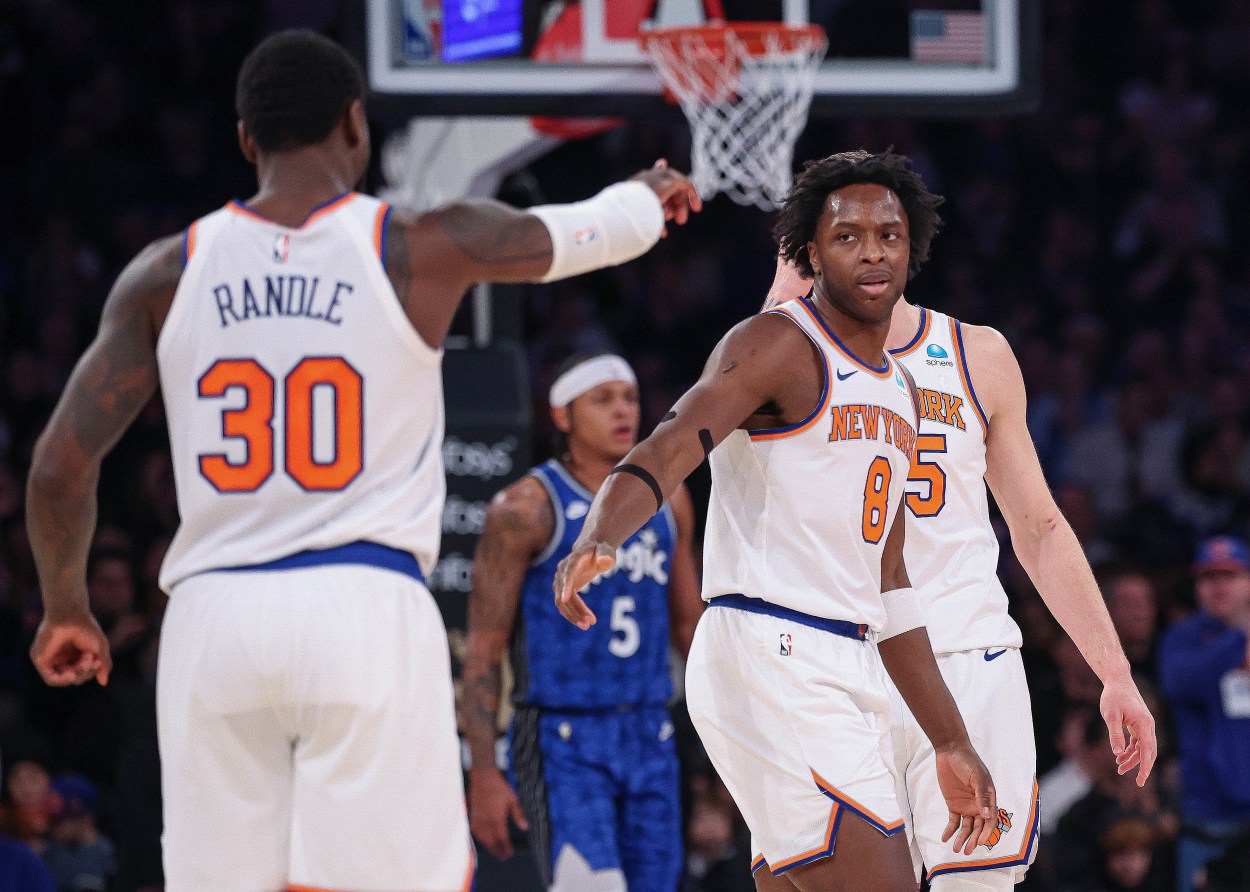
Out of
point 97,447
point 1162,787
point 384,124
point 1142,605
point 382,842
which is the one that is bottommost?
point 1162,787

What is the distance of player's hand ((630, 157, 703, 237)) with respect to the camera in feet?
13.4

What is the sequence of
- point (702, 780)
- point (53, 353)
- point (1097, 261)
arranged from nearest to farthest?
point (702, 780) < point (53, 353) < point (1097, 261)

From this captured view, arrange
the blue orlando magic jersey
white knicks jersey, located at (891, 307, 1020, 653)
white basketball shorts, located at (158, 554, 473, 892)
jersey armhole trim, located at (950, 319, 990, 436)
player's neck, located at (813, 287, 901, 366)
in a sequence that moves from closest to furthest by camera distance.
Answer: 1. white basketball shorts, located at (158, 554, 473, 892)
2. player's neck, located at (813, 287, 901, 366)
3. white knicks jersey, located at (891, 307, 1020, 653)
4. jersey armhole trim, located at (950, 319, 990, 436)
5. the blue orlando magic jersey

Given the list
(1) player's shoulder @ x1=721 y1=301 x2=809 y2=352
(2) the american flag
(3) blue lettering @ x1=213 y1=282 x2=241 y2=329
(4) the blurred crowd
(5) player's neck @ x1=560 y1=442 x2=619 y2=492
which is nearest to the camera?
(3) blue lettering @ x1=213 y1=282 x2=241 y2=329

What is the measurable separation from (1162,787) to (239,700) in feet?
22.8

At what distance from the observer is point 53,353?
36.7 feet

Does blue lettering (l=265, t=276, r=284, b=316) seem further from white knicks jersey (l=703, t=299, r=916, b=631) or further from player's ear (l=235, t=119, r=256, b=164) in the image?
white knicks jersey (l=703, t=299, r=916, b=631)

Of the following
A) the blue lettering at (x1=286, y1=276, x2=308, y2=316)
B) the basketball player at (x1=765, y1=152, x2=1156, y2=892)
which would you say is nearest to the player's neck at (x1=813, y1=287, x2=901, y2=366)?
the basketball player at (x1=765, y1=152, x2=1156, y2=892)

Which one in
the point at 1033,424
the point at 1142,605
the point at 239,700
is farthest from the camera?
the point at 1033,424

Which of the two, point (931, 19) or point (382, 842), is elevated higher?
point (931, 19)

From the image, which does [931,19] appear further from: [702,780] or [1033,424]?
[1033,424]

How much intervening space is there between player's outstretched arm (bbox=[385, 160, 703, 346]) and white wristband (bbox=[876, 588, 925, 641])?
3.80ft

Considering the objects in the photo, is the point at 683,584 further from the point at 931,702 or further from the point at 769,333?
the point at 769,333

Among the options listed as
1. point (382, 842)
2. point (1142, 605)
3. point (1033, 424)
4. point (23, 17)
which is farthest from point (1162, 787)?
point (23, 17)
